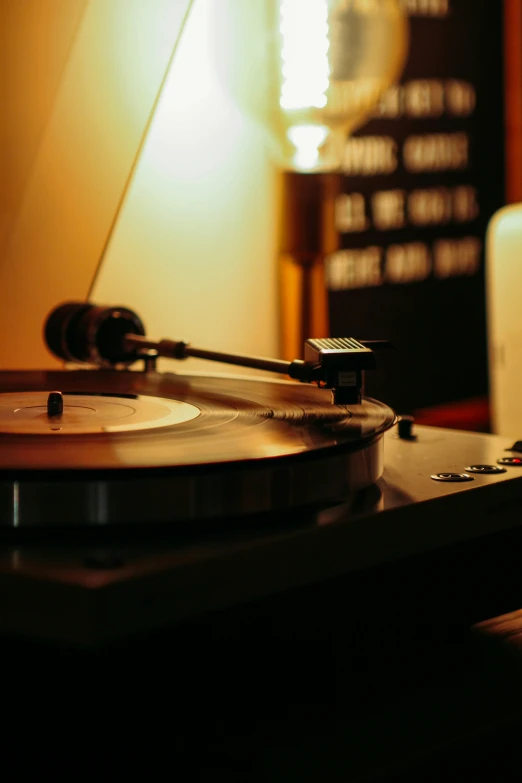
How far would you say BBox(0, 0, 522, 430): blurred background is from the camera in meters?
0.92

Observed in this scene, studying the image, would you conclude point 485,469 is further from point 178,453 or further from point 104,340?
point 104,340

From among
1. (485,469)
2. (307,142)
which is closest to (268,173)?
(307,142)

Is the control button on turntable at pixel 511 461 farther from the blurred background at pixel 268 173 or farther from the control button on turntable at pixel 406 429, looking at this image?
the blurred background at pixel 268 173

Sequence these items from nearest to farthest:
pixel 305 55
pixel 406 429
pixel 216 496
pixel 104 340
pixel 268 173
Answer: pixel 216 496
pixel 406 429
pixel 104 340
pixel 305 55
pixel 268 173

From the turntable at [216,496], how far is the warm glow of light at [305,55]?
2.65 ft

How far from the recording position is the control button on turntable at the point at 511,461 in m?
0.64

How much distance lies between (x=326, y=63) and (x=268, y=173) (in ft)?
1.10

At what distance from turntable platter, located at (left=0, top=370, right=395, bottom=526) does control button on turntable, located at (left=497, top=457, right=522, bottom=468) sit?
76 mm

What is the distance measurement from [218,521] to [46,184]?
0.52 meters

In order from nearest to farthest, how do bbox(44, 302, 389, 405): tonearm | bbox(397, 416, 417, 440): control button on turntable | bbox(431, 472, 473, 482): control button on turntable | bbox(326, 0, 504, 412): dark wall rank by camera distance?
1. bbox(431, 472, 473, 482): control button on turntable
2. bbox(397, 416, 417, 440): control button on turntable
3. bbox(44, 302, 389, 405): tonearm
4. bbox(326, 0, 504, 412): dark wall

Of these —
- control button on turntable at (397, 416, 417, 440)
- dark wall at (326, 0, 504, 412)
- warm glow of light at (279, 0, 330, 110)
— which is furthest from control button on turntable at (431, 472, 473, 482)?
dark wall at (326, 0, 504, 412)

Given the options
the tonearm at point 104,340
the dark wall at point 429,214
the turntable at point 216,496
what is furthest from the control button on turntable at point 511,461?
the dark wall at point 429,214

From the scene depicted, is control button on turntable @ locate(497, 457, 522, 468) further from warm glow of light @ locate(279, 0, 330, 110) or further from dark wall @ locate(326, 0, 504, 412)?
dark wall @ locate(326, 0, 504, 412)

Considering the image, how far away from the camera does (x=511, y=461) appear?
647 mm
